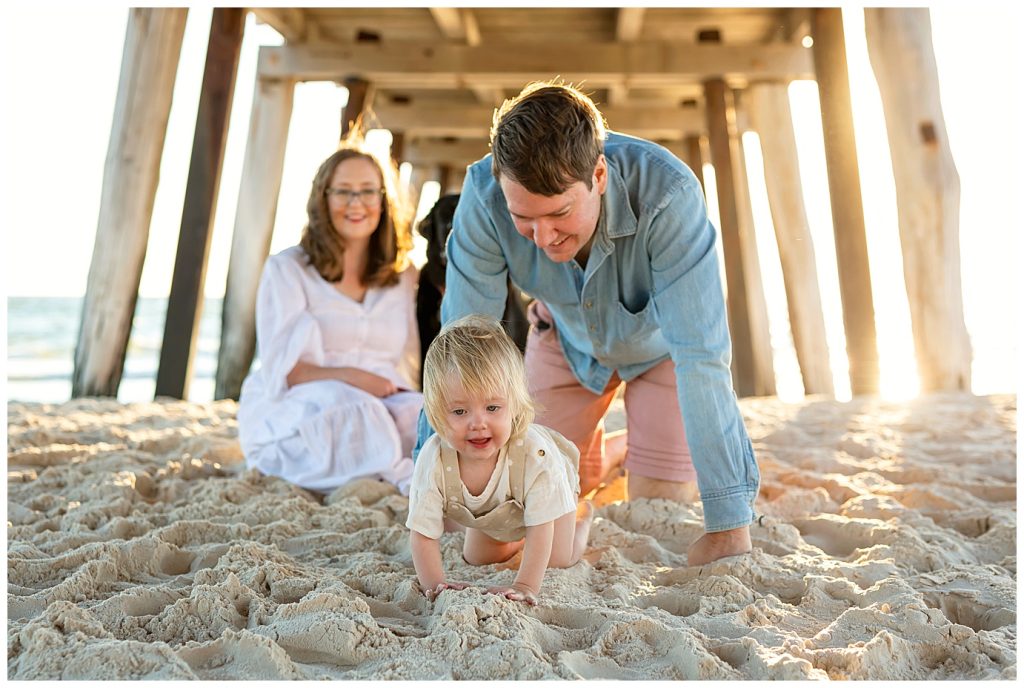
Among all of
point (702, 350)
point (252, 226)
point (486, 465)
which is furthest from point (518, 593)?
point (252, 226)

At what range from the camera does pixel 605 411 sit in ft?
11.8

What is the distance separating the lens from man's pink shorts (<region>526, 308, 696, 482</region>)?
3.47 meters

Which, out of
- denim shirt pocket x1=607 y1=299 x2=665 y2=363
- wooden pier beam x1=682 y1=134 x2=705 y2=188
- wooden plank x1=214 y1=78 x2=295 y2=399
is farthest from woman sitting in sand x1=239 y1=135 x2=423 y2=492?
wooden pier beam x1=682 y1=134 x2=705 y2=188

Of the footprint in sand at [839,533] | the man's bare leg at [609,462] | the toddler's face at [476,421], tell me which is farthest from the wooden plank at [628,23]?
the toddler's face at [476,421]

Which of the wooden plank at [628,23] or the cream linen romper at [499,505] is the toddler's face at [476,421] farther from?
the wooden plank at [628,23]

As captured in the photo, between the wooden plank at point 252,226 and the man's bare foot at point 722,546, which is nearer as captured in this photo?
the man's bare foot at point 722,546

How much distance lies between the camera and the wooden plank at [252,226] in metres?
7.88

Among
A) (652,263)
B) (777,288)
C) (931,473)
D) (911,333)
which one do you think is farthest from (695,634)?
(777,288)

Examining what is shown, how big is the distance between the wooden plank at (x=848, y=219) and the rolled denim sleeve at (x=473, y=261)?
4321 mm

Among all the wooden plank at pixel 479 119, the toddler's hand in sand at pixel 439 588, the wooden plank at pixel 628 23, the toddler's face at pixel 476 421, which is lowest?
the toddler's hand in sand at pixel 439 588

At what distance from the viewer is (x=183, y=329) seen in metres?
6.78

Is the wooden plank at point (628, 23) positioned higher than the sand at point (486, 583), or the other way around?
the wooden plank at point (628, 23)

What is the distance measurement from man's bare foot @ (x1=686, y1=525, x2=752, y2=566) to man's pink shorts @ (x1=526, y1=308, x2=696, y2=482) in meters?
0.69

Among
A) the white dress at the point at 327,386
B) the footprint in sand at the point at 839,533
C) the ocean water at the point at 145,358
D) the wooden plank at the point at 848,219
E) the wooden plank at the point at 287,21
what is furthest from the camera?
→ the ocean water at the point at 145,358
